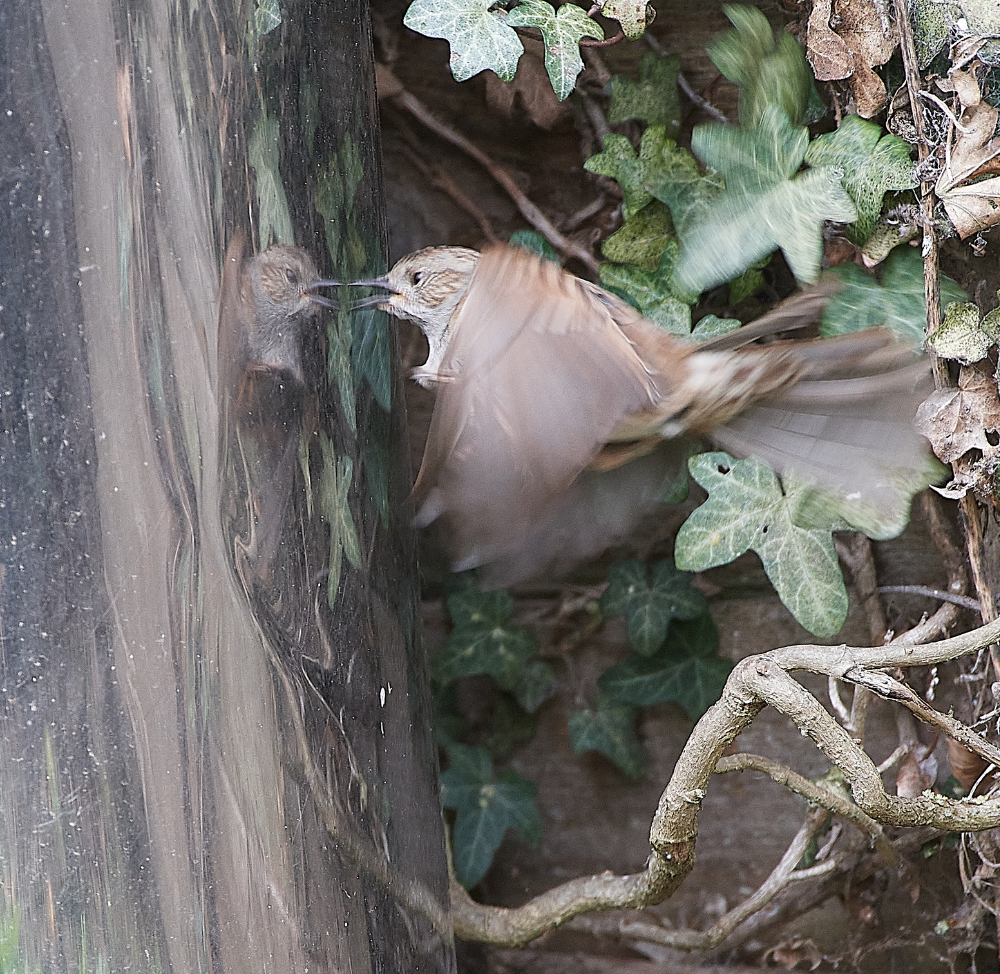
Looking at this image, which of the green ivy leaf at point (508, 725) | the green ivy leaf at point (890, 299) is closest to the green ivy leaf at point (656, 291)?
the green ivy leaf at point (890, 299)

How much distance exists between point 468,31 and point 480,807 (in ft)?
2.92

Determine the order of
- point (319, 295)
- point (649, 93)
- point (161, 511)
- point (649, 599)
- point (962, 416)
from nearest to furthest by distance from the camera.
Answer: point (161, 511) → point (319, 295) → point (962, 416) → point (649, 93) → point (649, 599)

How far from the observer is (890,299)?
94 cm

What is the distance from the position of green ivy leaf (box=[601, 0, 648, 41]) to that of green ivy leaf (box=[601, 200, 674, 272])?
20 centimetres

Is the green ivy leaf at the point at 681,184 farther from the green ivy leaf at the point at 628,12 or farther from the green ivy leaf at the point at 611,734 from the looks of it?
the green ivy leaf at the point at 611,734

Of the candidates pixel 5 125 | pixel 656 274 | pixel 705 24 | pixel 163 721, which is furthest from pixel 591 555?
pixel 5 125

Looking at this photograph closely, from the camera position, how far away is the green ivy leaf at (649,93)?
3.63 ft

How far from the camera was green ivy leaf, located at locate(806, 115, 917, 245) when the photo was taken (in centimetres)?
87

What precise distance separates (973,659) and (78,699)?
0.93 m

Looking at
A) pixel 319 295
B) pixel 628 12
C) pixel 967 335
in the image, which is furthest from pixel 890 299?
pixel 319 295

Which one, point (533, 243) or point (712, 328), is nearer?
point (712, 328)

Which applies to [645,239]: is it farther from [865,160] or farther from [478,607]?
[478,607]

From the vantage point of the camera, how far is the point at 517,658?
50.1 inches

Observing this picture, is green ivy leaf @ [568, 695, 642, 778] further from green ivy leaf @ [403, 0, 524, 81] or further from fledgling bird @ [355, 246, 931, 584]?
green ivy leaf @ [403, 0, 524, 81]
